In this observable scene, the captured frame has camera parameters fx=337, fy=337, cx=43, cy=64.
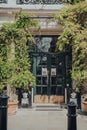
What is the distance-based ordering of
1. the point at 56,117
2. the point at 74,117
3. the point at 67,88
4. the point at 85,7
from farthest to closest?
the point at 67,88 → the point at 85,7 → the point at 56,117 → the point at 74,117

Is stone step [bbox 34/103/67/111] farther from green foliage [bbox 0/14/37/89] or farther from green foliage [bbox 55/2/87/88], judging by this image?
green foliage [bbox 0/14/37/89]

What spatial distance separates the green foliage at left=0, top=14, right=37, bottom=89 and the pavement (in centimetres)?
123

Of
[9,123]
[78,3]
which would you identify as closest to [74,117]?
[9,123]

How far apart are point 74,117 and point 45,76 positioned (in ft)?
27.9

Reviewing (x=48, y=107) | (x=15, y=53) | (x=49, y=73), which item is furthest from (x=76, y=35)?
(x=48, y=107)

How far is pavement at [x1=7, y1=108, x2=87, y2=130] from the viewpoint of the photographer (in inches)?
390

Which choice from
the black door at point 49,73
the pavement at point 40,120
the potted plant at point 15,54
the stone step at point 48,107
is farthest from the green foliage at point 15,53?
the black door at point 49,73

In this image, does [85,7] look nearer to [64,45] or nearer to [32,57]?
[64,45]

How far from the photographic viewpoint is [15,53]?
530 inches

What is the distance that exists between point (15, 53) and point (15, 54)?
40 mm

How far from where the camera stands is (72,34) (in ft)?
41.9

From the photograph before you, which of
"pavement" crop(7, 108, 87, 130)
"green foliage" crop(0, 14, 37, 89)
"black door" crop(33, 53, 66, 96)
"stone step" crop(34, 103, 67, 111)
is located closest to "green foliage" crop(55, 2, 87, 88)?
"green foliage" crop(0, 14, 37, 89)

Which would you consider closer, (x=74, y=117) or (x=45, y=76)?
(x=74, y=117)

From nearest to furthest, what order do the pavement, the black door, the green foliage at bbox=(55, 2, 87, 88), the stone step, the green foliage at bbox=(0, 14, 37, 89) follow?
the pavement
the green foliage at bbox=(55, 2, 87, 88)
the green foliage at bbox=(0, 14, 37, 89)
the stone step
the black door
